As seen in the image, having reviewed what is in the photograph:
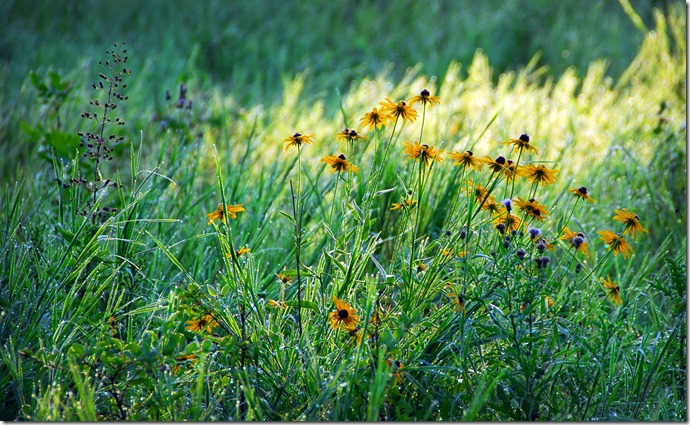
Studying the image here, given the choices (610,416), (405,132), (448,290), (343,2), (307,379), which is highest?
(343,2)

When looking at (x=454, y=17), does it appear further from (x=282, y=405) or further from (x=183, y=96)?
(x=282, y=405)

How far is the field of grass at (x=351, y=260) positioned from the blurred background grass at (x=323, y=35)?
0.86 m

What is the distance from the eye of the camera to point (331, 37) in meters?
5.71

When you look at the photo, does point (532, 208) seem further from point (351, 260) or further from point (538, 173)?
point (351, 260)

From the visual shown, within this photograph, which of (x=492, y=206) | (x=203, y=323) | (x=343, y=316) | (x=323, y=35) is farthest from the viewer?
(x=323, y=35)

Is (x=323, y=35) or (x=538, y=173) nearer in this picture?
(x=538, y=173)

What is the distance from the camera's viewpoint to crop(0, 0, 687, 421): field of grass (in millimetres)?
1553

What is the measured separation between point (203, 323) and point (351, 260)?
1.17 feet

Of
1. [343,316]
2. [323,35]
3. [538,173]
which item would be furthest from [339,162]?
[323,35]

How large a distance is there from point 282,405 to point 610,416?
29.4 inches

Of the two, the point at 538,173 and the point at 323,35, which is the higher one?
the point at 323,35

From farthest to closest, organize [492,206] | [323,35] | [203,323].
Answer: [323,35]
[492,206]
[203,323]

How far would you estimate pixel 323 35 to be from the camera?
221 inches

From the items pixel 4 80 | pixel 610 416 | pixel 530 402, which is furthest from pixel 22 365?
pixel 4 80
